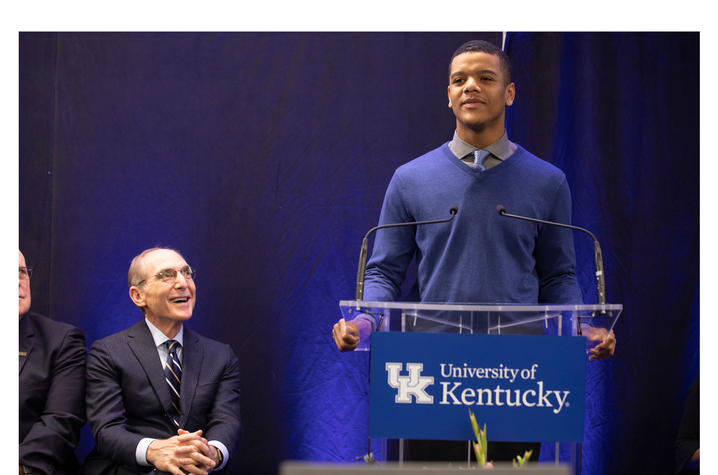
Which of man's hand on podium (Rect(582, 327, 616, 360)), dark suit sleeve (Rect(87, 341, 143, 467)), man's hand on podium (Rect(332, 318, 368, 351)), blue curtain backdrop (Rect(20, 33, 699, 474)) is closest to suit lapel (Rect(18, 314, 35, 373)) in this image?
dark suit sleeve (Rect(87, 341, 143, 467))

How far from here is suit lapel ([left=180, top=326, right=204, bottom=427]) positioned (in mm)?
3012

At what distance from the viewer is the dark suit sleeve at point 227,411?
9.71 feet

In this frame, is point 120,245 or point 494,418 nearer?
point 494,418

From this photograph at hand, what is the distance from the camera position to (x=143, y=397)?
9.77ft

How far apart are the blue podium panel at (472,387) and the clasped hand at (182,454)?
1148 millimetres

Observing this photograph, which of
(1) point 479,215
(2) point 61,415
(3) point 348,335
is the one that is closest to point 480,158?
(1) point 479,215

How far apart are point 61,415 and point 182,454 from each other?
22.2 inches

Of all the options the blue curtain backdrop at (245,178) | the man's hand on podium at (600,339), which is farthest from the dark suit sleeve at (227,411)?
the man's hand on podium at (600,339)

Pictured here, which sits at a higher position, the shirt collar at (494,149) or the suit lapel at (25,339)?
the shirt collar at (494,149)

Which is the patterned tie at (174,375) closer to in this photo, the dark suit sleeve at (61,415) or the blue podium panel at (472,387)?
the dark suit sleeve at (61,415)

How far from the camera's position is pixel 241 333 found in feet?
12.0
